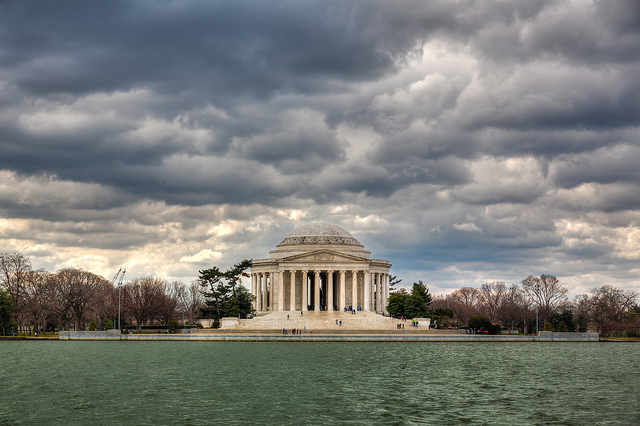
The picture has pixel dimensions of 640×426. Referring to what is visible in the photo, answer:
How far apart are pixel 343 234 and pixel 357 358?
66.0 meters

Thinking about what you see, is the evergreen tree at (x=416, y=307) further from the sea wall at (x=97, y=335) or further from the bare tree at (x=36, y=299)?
the bare tree at (x=36, y=299)

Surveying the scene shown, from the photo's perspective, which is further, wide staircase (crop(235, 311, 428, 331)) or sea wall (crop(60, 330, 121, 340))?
wide staircase (crop(235, 311, 428, 331))

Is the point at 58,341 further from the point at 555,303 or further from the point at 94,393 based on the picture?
the point at 555,303

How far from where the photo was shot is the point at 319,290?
383ft

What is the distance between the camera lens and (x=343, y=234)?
399 feet

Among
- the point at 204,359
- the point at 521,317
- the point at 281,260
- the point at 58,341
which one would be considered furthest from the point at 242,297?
the point at 204,359

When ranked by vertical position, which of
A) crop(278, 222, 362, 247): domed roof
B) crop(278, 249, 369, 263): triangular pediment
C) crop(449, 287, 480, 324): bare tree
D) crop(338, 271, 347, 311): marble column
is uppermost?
crop(278, 222, 362, 247): domed roof

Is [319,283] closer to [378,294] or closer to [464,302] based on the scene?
[378,294]

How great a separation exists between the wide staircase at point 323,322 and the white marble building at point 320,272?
604 centimetres

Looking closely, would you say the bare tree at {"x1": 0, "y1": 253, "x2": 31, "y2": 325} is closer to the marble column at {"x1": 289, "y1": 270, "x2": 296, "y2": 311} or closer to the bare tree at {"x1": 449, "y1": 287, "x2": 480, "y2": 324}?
the marble column at {"x1": 289, "y1": 270, "x2": 296, "y2": 311}

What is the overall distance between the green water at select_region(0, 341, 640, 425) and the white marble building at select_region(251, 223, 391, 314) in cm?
4980

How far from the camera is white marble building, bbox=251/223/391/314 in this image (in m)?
110

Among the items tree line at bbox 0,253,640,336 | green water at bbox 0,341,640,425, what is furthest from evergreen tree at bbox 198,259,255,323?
green water at bbox 0,341,640,425

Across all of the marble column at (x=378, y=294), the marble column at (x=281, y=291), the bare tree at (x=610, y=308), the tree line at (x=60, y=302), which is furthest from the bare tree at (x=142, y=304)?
the bare tree at (x=610, y=308)
